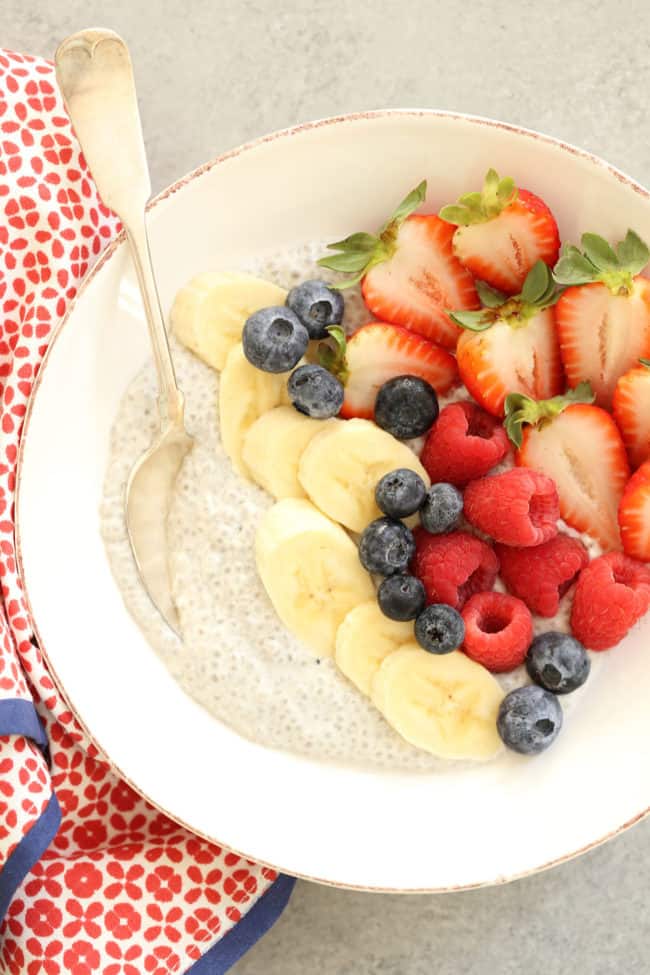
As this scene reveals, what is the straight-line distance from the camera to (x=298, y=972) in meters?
1.54

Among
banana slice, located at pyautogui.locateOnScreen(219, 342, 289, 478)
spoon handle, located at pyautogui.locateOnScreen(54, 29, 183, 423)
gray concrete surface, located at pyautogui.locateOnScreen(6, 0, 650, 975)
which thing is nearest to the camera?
spoon handle, located at pyautogui.locateOnScreen(54, 29, 183, 423)

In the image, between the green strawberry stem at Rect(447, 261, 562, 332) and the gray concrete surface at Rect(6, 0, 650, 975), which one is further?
the gray concrete surface at Rect(6, 0, 650, 975)

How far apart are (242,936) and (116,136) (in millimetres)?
1036

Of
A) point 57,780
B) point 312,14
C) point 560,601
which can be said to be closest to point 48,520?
point 57,780

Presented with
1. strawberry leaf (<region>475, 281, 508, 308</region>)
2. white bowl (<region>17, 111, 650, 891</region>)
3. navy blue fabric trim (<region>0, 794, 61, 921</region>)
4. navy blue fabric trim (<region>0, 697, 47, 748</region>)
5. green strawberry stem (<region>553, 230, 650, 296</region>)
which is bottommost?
navy blue fabric trim (<region>0, 794, 61, 921</region>)

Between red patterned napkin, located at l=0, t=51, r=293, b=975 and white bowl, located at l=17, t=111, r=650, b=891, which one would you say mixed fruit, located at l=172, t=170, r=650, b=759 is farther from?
red patterned napkin, located at l=0, t=51, r=293, b=975

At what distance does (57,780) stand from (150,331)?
606mm

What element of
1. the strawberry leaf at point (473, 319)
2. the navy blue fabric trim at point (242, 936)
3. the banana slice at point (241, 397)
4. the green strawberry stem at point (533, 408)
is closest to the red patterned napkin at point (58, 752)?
the navy blue fabric trim at point (242, 936)

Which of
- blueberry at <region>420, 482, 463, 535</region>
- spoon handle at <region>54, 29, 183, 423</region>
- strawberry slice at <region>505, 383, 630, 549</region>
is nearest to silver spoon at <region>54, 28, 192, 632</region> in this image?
spoon handle at <region>54, 29, 183, 423</region>

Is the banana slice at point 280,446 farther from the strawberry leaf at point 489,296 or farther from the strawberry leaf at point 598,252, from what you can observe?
the strawberry leaf at point 598,252

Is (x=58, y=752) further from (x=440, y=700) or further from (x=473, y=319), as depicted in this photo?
(x=473, y=319)

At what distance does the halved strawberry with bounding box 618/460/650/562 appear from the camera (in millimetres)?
1289

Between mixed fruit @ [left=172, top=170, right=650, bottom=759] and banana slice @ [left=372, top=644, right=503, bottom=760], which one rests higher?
mixed fruit @ [left=172, top=170, right=650, bottom=759]

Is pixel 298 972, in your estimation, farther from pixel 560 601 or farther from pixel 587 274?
pixel 587 274
